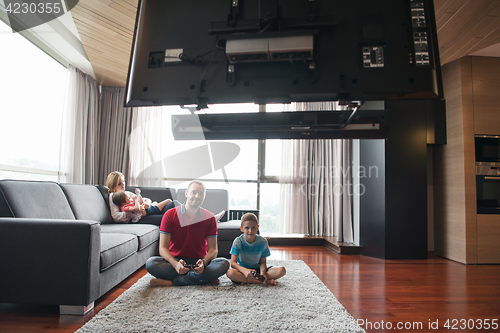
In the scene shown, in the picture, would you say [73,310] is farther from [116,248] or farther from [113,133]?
[113,133]

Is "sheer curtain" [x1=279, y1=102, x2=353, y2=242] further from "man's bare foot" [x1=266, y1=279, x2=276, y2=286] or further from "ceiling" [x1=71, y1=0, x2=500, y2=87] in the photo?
"man's bare foot" [x1=266, y1=279, x2=276, y2=286]

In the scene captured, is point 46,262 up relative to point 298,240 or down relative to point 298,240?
up

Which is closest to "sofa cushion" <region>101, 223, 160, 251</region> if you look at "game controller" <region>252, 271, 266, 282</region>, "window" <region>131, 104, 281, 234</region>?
"game controller" <region>252, 271, 266, 282</region>

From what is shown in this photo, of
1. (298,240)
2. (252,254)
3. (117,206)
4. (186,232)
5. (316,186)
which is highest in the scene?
(316,186)

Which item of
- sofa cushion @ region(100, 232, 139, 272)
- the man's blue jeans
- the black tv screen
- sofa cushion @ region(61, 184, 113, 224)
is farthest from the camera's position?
sofa cushion @ region(61, 184, 113, 224)

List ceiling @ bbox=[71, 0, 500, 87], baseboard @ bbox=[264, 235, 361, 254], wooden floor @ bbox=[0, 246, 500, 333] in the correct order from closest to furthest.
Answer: wooden floor @ bbox=[0, 246, 500, 333] → ceiling @ bbox=[71, 0, 500, 87] → baseboard @ bbox=[264, 235, 361, 254]

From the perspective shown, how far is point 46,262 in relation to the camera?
159 centimetres

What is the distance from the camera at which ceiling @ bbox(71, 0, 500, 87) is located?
2.36m

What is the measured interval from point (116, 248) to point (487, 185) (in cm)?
367

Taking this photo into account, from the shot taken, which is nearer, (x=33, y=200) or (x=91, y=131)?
(x=33, y=200)

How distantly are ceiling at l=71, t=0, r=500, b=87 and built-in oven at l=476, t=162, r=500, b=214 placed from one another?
1210mm

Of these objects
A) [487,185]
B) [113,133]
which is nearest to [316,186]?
[487,185]

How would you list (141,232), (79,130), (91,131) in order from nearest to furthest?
(141,232)
(79,130)
(91,131)

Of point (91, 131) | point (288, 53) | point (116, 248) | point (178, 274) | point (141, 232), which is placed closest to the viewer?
point (288, 53)
